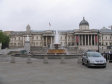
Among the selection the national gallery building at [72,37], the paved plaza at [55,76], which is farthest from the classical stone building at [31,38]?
the paved plaza at [55,76]

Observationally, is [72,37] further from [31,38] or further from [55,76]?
[55,76]

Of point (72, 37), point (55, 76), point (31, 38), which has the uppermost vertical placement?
point (72, 37)

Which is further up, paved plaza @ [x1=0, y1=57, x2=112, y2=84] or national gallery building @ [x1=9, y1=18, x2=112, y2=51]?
national gallery building @ [x1=9, y1=18, x2=112, y2=51]

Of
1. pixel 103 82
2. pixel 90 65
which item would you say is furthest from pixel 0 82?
pixel 90 65

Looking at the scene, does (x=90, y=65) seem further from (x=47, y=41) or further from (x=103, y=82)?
(x=47, y=41)

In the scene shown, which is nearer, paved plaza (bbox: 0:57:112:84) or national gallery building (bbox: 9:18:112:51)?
paved plaza (bbox: 0:57:112:84)

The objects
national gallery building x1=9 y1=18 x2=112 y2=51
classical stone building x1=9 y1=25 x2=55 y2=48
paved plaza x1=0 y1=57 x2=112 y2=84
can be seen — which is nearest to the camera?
paved plaza x1=0 y1=57 x2=112 y2=84

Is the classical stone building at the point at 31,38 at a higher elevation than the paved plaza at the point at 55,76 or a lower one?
higher

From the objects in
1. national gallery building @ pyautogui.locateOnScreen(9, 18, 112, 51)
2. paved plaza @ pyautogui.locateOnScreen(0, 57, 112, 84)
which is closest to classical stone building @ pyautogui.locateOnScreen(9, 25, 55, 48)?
national gallery building @ pyautogui.locateOnScreen(9, 18, 112, 51)

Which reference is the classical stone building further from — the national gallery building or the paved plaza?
the paved plaza

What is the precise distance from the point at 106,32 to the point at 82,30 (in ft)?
64.2

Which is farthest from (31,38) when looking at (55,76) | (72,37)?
(55,76)

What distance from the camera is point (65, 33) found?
14662 centimetres

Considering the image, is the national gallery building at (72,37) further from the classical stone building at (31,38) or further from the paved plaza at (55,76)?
the paved plaza at (55,76)
